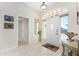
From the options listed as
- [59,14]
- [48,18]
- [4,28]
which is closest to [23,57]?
[4,28]

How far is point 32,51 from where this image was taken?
1.97m

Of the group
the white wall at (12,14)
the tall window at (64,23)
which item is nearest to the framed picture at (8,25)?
the white wall at (12,14)

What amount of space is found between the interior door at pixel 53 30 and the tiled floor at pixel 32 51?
18 centimetres

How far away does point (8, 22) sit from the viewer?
188 centimetres

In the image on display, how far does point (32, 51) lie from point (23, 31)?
1.40 ft

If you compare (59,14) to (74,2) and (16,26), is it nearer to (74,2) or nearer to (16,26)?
(74,2)

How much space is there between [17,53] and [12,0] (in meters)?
1.01

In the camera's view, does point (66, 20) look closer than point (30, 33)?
Yes

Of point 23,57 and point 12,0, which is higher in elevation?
point 12,0

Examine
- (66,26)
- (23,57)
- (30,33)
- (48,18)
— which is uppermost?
(48,18)

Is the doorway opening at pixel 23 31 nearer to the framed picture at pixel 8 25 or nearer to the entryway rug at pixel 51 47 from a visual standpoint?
the framed picture at pixel 8 25

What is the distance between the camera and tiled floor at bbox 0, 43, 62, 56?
1896 mm

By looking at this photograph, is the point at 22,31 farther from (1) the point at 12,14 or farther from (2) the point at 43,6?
(2) the point at 43,6

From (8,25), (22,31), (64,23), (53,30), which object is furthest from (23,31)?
(64,23)
